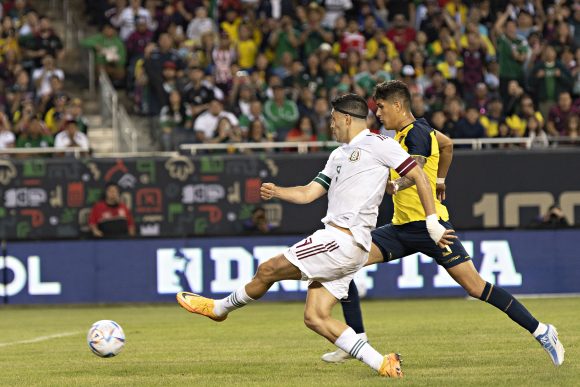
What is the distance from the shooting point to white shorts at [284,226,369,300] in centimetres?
952

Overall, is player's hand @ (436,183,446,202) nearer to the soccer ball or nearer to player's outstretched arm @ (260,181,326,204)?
player's outstretched arm @ (260,181,326,204)

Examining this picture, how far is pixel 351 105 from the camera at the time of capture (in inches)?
381

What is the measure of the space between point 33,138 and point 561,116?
9276mm

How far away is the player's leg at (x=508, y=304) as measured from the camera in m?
10.0

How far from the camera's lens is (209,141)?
2175 cm

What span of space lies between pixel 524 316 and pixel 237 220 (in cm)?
→ 1167

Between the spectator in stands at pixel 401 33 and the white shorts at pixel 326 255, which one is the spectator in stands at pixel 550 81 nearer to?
the spectator in stands at pixel 401 33

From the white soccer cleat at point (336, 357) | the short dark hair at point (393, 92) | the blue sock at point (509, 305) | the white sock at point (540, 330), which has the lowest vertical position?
the white soccer cleat at point (336, 357)

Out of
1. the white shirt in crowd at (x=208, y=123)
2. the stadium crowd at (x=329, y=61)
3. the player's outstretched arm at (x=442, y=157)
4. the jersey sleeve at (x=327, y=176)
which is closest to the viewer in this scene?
the jersey sleeve at (x=327, y=176)

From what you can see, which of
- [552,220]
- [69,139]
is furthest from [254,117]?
[552,220]

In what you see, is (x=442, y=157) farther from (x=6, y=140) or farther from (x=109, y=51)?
→ (x=109, y=51)

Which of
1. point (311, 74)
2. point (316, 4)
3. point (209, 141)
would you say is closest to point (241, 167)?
point (209, 141)

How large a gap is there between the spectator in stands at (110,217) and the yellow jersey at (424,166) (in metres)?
10.7

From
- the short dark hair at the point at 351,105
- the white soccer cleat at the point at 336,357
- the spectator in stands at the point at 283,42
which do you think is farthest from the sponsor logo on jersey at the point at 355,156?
the spectator in stands at the point at 283,42
